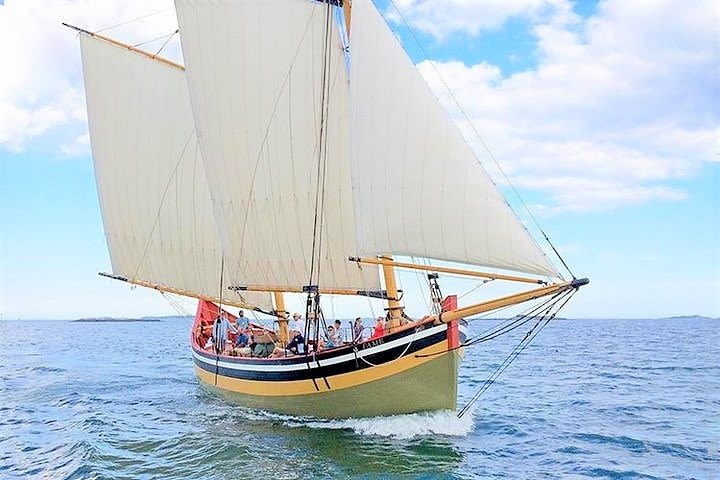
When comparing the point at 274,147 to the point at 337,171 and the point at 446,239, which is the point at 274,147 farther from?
the point at 446,239

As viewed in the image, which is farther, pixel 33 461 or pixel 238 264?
pixel 238 264

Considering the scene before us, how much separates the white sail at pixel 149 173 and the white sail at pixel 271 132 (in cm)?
538

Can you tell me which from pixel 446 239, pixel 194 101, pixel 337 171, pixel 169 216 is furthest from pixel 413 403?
pixel 169 216

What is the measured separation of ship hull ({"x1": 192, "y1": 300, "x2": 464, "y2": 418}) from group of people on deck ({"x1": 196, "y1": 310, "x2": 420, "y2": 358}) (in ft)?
1.78

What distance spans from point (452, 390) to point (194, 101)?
14451mm

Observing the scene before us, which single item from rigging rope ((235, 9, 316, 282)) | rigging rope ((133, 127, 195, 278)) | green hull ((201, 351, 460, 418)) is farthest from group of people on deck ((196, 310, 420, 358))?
rigging rope ((133, 127, 195, 278))

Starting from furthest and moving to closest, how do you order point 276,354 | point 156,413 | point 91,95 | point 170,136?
point 91,95 < point 170,136 < point 156,413 < point 276,354

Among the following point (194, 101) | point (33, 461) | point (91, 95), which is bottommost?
point (33, 461)

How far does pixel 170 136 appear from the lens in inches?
1211

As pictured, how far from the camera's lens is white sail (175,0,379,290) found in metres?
Result: 23.1

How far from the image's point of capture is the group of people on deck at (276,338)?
20.5 m

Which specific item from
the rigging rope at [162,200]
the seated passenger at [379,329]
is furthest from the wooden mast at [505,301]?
the rigging rope at [162,200]

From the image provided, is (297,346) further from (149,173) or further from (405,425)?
(149,173)

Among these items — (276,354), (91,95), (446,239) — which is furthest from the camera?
(91,95)
